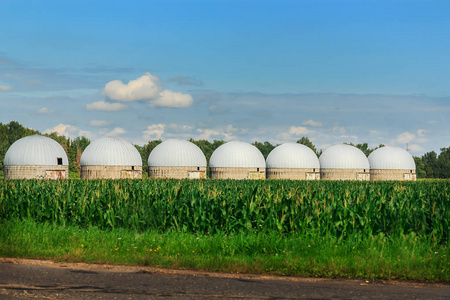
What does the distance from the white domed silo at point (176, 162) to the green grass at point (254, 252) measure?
47629 mm

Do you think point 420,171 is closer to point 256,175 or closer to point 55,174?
point 256,175

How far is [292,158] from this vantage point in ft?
236

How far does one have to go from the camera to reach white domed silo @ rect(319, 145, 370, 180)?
76188mm

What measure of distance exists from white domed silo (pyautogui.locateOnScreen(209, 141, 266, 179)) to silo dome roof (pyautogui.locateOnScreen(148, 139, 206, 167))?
8.60 ft

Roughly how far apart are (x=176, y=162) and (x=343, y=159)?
28.2 metres

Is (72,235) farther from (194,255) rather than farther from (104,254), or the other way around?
(194,255)

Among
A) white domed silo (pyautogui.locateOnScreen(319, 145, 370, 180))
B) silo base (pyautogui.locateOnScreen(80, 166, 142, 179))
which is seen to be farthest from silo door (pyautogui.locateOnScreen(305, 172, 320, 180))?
silo base (pyautogui.locateOnScreen(80, 166, 142, 179))

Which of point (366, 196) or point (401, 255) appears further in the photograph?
point (366, 196)

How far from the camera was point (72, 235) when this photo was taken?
17000mm

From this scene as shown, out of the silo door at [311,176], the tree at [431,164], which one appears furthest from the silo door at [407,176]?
the tree at [431,164]

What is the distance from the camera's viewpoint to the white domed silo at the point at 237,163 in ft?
223

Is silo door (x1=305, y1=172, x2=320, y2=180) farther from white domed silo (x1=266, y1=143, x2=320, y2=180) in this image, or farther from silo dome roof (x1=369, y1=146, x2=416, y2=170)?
silo dome roof (x1=369, y1=146, x2=416, y2=170)

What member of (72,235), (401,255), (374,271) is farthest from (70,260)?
(401,255)

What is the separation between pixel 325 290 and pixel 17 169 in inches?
2230
